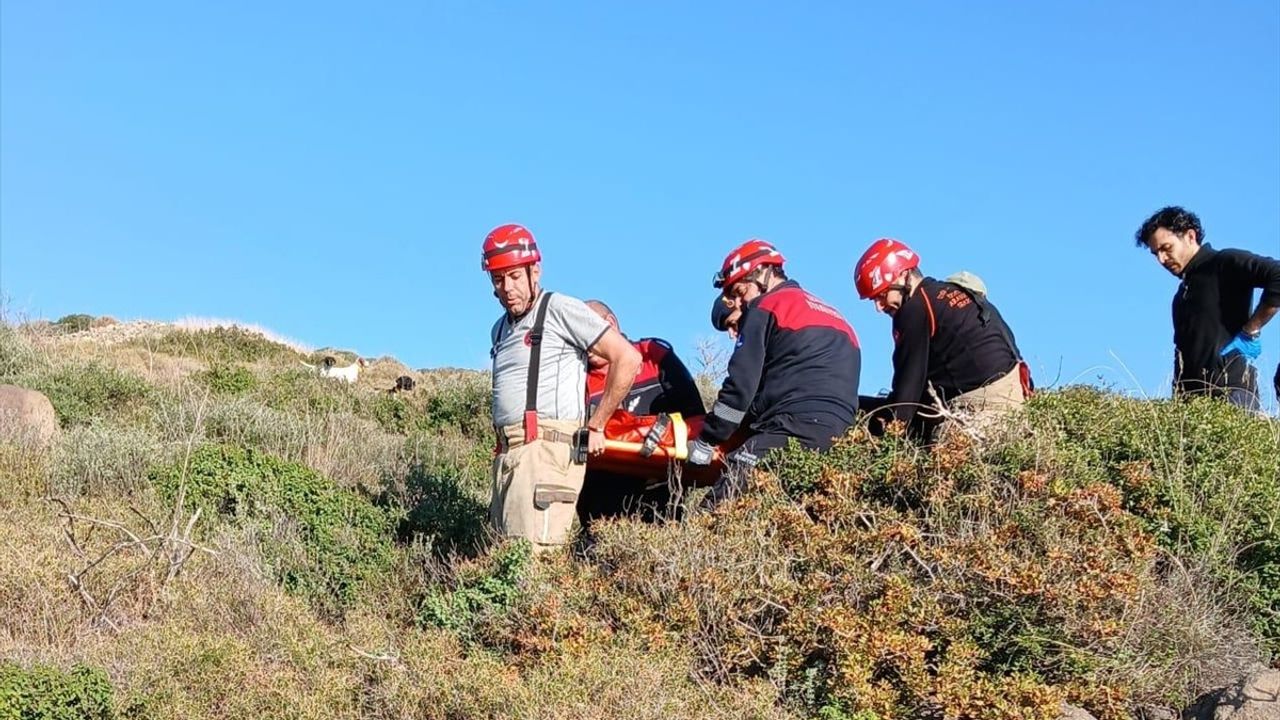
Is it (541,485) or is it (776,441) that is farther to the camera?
(776,441)

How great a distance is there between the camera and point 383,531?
7.64 meters

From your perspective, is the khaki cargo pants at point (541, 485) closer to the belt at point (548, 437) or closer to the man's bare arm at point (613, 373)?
the belt at point (548, 437)

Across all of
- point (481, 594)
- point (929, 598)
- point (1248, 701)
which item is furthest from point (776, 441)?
point (1248, 701)

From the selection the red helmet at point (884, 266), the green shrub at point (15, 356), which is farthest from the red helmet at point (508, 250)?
the green shrub at point (15, 356)

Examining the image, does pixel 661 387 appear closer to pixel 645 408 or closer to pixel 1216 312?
pixel 645 408

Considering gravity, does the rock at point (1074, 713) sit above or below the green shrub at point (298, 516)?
below

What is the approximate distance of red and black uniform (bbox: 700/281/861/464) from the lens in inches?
251

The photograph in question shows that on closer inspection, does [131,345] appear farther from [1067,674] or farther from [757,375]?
[1067,674]

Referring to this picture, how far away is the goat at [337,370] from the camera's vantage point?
53.1 ft

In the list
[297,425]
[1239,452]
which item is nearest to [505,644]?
[1239,452]

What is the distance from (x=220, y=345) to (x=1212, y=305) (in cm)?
1595

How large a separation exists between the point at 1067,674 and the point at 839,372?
2115 millimetres

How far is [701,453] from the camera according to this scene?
6.52 meters

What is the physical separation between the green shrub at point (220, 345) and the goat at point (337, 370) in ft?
1.85
